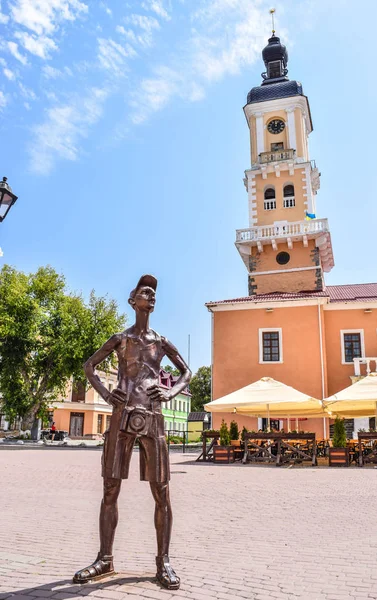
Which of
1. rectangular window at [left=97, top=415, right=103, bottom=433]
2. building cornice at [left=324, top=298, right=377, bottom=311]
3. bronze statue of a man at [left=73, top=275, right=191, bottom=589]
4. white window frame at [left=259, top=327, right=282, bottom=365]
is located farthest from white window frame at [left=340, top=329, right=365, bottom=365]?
rectangular window at [left=97, top=415, right=103, bottom=433]

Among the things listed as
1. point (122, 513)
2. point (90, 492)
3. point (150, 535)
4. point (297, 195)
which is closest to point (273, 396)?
point (90, 492)

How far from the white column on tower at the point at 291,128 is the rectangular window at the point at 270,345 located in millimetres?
12977

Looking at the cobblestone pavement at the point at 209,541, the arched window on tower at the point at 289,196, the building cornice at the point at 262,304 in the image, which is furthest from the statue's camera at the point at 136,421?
the arched window on tower at the point at 289,196

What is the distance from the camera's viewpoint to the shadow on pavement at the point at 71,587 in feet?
11.3

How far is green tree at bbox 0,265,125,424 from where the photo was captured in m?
31.5

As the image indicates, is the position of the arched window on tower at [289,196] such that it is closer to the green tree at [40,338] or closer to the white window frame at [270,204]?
the white window frame at [270,204]

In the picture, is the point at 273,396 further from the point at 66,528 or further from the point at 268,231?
the point at 268,231

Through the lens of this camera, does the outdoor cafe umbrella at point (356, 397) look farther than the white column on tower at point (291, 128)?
No

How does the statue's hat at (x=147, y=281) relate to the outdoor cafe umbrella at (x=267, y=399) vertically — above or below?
above

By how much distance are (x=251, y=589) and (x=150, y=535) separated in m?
2.31

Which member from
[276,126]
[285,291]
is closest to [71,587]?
[285,291]

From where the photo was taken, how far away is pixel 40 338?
3316 cm

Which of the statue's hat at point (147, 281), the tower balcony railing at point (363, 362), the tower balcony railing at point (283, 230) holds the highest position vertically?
the tower balcony railing at point (283, 230)

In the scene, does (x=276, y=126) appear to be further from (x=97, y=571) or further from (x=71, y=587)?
(x=71, y=587)
